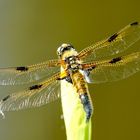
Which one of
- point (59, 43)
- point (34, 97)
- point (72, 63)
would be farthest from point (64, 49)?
point (59, 43)

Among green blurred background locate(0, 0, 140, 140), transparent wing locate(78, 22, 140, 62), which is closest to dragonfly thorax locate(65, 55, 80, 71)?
transparent wing locate(78, 22, 140, 62)

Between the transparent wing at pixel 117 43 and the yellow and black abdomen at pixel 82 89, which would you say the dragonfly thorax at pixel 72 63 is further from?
the transparent wing at pixel 117 43

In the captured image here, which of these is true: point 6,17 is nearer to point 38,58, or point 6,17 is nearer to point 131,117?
point 38,58

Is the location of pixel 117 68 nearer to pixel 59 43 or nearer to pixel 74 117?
pixel 74 117

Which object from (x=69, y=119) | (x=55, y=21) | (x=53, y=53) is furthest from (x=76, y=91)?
(x=55, y=21)

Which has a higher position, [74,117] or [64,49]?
[64,49]

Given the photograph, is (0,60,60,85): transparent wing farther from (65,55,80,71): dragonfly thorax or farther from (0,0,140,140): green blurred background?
(0,0,140,140): green blurred background

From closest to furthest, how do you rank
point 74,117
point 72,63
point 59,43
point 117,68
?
point 74,117 < point 72,63 < point 117,68 < point 59,43

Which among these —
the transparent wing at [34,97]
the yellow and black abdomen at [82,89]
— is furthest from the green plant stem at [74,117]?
the transparent wing at [34,97]
